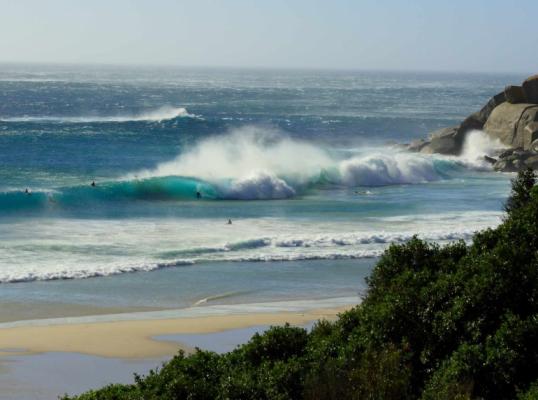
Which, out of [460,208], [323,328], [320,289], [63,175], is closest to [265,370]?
[323,328]

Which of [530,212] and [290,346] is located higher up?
[530,212]

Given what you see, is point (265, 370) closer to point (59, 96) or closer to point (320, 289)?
point (320, 289)

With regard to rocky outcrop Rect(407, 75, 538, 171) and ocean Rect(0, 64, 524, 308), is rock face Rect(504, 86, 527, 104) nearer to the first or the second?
rocky outcrop Rect(407, 75, 538, 171)

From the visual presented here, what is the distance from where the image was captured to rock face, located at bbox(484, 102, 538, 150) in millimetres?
51844

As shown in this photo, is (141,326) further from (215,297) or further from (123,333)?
(215,297)

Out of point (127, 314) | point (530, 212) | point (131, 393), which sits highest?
point (530, 212)

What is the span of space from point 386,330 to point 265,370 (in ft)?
5.49

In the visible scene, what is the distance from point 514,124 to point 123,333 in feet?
124

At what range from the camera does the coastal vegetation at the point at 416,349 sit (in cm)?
1062

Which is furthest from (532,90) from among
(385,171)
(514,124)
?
(385,171)

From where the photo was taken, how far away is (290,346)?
1290 cm

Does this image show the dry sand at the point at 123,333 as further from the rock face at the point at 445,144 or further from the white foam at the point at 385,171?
the rock face at the point at 445,144

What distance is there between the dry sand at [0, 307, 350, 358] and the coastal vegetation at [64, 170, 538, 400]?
6293 millimetres

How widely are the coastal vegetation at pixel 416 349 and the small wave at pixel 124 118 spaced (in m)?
61.8
